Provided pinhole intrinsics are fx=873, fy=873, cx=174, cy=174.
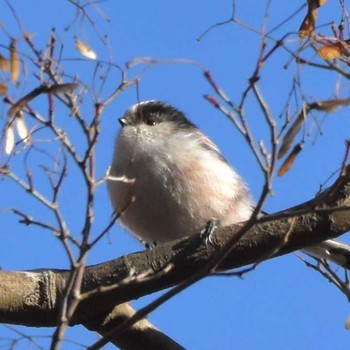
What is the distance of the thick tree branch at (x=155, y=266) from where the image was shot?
3891mm

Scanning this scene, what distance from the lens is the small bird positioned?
5.64m

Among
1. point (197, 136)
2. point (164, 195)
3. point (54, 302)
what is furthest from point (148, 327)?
point (197, 136)

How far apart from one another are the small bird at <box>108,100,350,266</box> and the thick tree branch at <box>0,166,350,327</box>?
1.35 meters

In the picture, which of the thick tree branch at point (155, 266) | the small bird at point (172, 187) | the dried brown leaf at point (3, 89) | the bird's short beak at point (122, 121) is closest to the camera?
the dried brown leaf at point (3, 89)

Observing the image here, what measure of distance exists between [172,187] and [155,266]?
5.51 feet

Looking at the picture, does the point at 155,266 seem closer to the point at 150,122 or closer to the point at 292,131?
the point at 292,131

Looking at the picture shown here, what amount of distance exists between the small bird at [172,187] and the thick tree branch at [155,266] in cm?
135

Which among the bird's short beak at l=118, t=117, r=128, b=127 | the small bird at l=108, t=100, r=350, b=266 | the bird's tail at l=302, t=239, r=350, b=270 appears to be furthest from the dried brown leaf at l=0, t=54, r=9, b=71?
the bird's short beak at l=118, t=117, r=128, b=127

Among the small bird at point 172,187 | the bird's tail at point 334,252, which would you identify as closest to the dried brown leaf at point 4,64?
the small bird at point 172,187

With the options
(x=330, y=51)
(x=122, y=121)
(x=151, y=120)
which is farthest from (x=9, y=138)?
(x=151, y=120)

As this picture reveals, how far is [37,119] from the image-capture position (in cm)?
305

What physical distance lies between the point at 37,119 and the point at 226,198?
2.91 m

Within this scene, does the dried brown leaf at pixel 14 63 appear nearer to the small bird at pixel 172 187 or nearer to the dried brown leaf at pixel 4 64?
the dried brown leaf at pixel 4 64

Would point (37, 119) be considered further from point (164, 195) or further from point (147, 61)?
point (164, 195)
